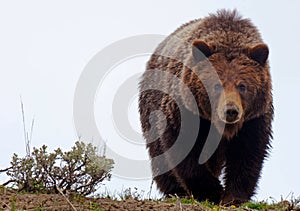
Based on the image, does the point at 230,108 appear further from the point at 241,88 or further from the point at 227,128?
Result: the point at 227,128

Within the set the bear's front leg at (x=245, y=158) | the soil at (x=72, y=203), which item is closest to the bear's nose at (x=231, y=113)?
the bear's front leg at (x=245, y=158)

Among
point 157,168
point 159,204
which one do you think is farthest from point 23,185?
point 157,168

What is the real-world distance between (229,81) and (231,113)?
58cm

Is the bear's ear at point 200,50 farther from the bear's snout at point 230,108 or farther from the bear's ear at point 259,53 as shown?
the bear's snout at point 230,108

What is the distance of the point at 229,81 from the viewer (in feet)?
28.2

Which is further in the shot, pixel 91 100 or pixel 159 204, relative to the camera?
pixel 91 100

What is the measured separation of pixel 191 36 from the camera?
9844 mm

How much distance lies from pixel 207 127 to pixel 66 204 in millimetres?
3517

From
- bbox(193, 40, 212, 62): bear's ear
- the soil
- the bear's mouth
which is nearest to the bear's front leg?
the bear's mouth

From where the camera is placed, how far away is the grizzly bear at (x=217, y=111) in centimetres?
871

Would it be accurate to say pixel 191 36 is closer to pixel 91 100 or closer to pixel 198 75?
pixel 198 75

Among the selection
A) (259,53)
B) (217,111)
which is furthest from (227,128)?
(259,53)

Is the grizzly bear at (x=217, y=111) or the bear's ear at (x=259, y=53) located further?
the bear's ear at (x=259, y=53)

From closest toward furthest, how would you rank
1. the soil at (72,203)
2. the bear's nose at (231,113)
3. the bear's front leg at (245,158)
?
1. the soil at (72,203)
2. the bear's nose at (231,113)
3. the bear's front leg at (245,158)
